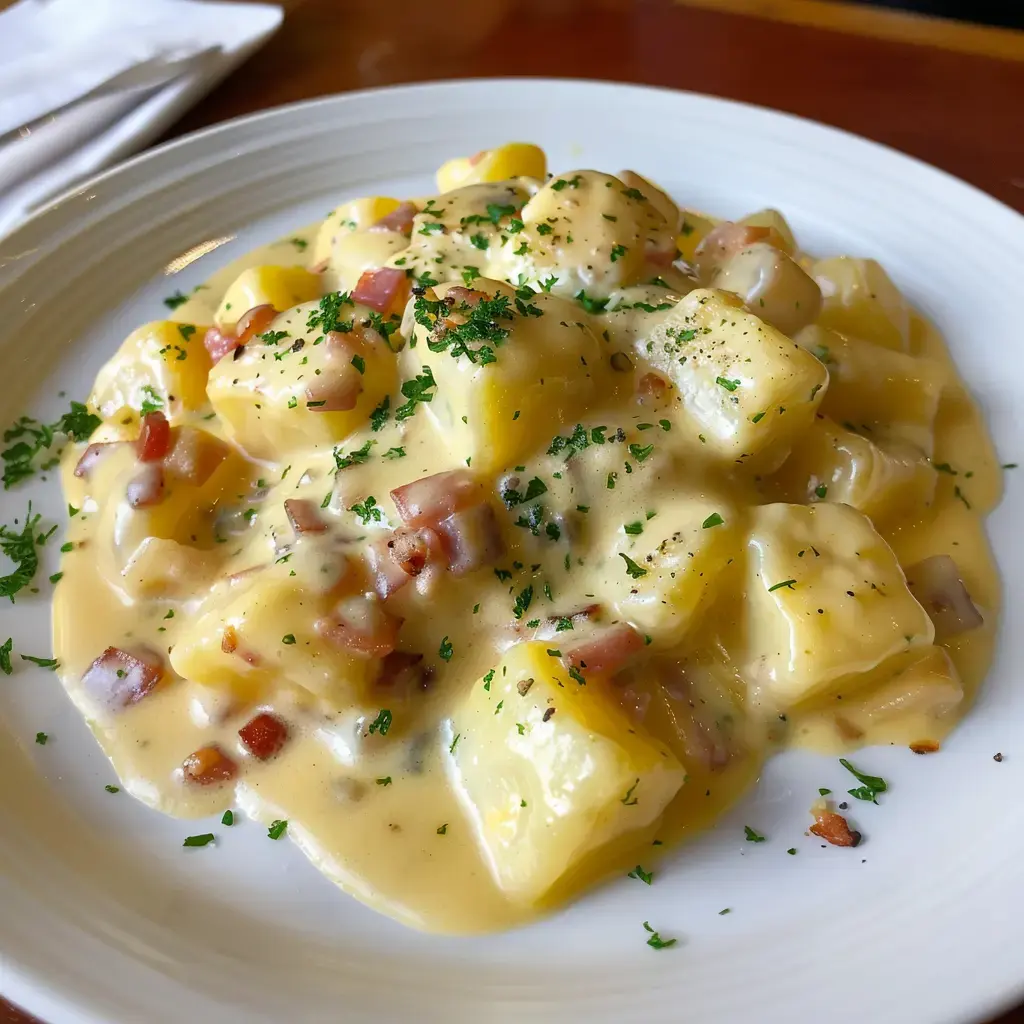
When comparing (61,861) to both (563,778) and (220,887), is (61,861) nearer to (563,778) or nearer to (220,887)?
(220,887)

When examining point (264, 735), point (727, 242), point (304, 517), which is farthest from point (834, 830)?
point (727, 242)

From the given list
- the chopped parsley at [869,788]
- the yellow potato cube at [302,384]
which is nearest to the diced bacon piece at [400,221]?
the yellow potato cube at [302,384]

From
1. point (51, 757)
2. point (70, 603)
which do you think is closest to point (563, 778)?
point (51, 757)

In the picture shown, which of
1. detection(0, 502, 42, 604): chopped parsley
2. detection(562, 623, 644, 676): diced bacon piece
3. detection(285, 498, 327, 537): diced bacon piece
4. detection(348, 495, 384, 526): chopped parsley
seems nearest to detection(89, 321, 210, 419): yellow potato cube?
detection(0, 502, 42, 604): chopped parsley

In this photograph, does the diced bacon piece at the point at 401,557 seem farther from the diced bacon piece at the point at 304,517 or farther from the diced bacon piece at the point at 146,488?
the diced bacon piece at the point at 146,488

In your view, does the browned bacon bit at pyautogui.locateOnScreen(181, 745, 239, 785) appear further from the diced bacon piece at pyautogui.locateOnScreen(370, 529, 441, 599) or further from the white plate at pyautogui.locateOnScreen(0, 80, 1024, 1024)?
the diced bacon piece at pyautogui.locateOnScreen(370, 529, 441, 599)

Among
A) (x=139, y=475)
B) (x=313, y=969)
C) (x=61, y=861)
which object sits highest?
(x=139, y=475)

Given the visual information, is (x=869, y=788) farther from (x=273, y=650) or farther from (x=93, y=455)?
(x=93, y=455)
